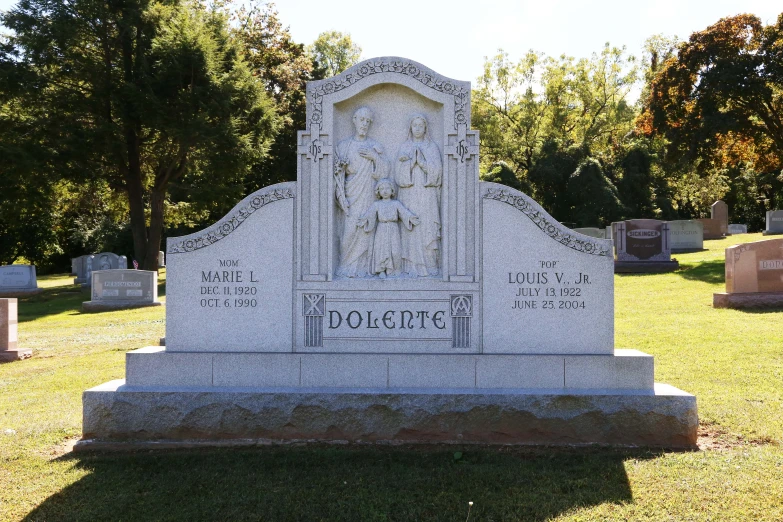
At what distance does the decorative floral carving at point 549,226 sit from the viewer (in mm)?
5672

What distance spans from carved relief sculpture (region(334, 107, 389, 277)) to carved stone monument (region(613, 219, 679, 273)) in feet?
48.5

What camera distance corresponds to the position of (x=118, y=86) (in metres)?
22.4

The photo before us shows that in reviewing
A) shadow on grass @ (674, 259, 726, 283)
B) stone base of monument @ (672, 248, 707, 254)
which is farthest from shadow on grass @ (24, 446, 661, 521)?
stone base of monument @ (672, 248, 707, 254)

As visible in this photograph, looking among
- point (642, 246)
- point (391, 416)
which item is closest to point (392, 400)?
point (391, 416)

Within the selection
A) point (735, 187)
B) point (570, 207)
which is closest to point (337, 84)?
A: point (570, 207)

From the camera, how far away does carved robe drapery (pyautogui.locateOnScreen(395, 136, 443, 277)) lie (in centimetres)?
578

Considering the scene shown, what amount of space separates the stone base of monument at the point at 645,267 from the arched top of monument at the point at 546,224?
1413 centimetres

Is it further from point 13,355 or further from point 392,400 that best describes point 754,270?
point 13,355

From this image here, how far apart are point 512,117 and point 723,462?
36470 millimetres

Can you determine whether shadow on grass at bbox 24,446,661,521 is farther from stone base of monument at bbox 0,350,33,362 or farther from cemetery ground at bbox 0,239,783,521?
stone base of monument at bbox 0,350,33,362

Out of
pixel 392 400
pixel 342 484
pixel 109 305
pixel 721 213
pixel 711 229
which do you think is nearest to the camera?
pixel 342 484

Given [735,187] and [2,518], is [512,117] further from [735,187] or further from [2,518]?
[2,518]

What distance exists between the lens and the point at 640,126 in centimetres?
2481

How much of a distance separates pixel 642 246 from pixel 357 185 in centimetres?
1529
